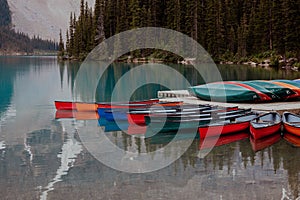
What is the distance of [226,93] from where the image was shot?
2303 centimetres

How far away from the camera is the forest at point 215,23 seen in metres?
63.1

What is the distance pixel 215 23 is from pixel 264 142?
69504 mm

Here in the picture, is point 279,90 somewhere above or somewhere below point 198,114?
above

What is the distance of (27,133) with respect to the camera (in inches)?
754

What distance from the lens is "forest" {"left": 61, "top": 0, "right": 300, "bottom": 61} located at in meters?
63.1

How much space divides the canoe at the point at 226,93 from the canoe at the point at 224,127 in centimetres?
361

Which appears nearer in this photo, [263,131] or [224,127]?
[263,131]

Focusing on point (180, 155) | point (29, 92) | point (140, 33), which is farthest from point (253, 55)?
point (180, 155)

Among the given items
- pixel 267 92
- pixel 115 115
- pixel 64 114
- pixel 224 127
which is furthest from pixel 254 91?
pixel 64 114

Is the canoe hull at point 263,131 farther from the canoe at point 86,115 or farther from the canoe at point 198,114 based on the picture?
the canoe at point 86,115

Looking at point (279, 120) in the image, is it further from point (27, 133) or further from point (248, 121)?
point (27, 133)

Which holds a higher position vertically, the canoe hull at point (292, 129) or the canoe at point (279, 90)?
the canoe at point (279, 90)

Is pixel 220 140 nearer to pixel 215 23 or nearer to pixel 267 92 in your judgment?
pixel 267 92

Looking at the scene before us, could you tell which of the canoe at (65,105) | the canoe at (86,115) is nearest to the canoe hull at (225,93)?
the canoe at (86,115)
